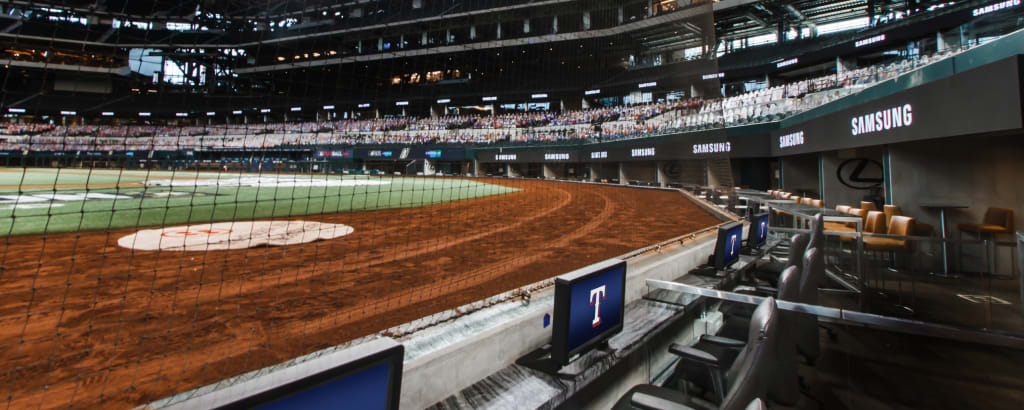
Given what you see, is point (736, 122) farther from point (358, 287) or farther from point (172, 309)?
point (172, 309)

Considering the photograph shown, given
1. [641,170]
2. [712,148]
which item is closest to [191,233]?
[712,148]

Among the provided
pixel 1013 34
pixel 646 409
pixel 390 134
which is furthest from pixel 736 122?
pixel 390 134

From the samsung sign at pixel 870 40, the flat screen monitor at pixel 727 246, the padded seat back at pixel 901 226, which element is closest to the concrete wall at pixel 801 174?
the padded seat back at pixel 901 226

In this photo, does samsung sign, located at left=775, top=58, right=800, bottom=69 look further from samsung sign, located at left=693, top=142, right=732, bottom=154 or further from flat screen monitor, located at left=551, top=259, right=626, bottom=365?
flat screen monitor, located at left=551, top=259, right=626, bottom=365

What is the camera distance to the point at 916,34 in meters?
16.9

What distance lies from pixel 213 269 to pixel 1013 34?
27.3ft

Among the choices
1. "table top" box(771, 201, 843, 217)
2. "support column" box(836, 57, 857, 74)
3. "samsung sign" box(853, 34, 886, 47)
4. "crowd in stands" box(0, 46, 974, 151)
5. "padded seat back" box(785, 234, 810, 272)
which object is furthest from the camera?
"support column" box(836, 57, 857, 74)

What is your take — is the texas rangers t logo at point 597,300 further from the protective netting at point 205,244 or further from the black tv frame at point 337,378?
the black tv frame at point 337,378

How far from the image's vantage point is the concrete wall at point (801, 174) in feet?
38.8

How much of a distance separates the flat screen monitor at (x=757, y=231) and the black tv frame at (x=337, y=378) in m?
4.37

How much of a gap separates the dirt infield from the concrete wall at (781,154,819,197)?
32.5 ft

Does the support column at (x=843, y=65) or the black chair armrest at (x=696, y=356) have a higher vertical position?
the support column at (x=843, y=65)

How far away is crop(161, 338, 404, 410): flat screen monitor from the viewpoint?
79 cm

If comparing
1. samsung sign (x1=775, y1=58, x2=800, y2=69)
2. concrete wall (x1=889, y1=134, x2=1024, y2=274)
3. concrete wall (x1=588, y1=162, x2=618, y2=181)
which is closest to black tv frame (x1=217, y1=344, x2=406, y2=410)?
concrete wall (x1=889, y1=134, x2=1024, y2=274)
